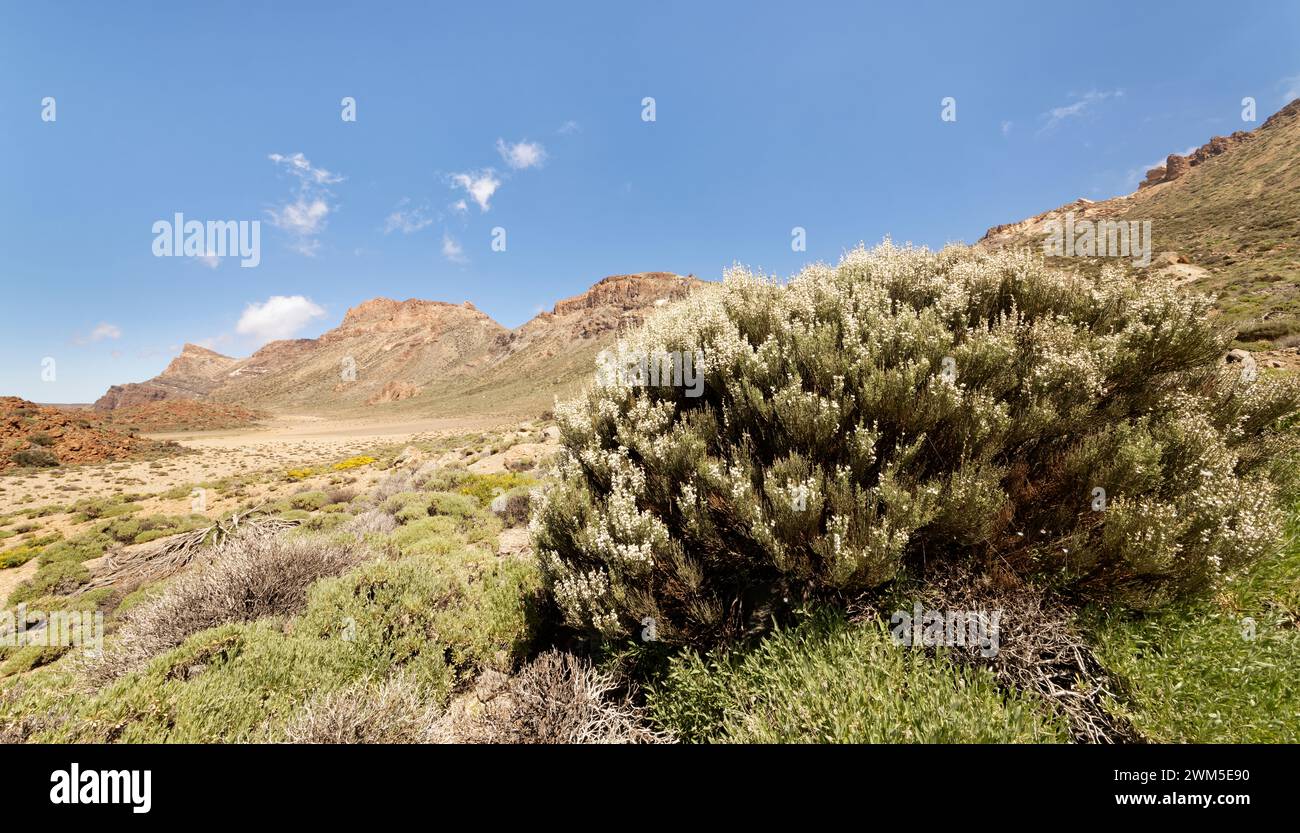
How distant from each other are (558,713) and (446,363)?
152 m

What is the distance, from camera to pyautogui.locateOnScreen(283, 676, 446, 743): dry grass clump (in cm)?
301

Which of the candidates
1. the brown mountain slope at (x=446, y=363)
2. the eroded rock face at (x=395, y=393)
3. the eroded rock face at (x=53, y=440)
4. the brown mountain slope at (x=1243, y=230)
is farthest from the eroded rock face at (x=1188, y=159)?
the eroded rock face at (x=395, y=393)

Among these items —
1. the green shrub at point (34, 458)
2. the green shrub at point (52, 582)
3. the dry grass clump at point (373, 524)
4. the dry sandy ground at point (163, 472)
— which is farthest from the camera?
the green shrub at point (34, 458)

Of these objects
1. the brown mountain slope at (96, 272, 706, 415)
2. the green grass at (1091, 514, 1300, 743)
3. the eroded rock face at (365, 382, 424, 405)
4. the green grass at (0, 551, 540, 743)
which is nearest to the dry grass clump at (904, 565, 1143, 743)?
the green grass at (1091, 514, 1300, 743)

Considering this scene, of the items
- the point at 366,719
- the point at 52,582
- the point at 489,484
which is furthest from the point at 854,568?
the point at 52,582

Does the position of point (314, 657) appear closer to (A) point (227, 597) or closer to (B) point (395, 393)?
(A) point (227, 597)

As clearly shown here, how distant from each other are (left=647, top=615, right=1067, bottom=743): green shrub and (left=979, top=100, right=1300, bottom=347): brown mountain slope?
444 cm

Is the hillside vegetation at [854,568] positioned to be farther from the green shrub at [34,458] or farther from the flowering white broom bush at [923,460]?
the green shrub at [34,458]

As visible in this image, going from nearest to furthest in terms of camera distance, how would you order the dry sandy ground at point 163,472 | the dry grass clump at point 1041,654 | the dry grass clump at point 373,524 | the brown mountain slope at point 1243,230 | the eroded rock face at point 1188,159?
the dry grass clump at point 1041,654
the dry grass clump at point 373,524
the brown mountain slope at point 1243,230
the dry sandy ground at point 163,472
the eroded rock face at point 1188,159

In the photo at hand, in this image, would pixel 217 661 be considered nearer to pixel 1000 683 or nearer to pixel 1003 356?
pixel 1000 683

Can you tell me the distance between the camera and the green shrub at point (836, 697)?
2.29 m

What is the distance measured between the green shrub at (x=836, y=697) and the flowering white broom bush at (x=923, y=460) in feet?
1.07
